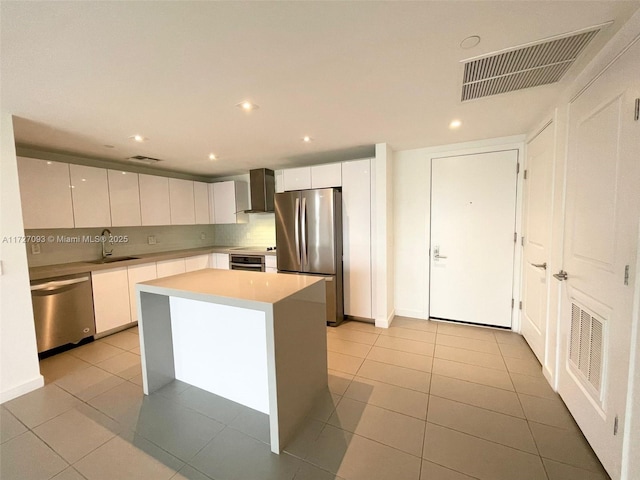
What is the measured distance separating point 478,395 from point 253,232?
4.17 metres

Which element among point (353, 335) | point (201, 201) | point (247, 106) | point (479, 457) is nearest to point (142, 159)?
point (201, 201)

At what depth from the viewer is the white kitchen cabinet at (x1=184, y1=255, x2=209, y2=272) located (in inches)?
168

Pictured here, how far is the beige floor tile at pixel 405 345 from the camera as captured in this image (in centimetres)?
272

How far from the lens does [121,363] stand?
8.57 ft

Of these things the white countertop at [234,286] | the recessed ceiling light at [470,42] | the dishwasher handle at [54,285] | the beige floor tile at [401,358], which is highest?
the recessed ceiling light at [470,42]

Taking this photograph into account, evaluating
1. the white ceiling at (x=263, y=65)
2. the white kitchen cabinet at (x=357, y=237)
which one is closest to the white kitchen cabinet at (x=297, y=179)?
the white kitchen cabinet at (x=357, y=237)

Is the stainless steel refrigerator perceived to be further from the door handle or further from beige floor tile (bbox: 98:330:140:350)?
the door handle

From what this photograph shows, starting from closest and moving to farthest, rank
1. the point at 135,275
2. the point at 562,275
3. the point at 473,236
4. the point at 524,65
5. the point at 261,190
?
the point at 524,65 → the point at 562,275 → the point at 473,236 → the point at 135,275 → the point at 261,190

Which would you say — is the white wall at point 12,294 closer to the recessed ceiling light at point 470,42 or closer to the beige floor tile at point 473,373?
the recessed ceiling light at point 470,42

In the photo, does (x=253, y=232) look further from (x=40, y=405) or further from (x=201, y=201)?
(x=40, y=405)

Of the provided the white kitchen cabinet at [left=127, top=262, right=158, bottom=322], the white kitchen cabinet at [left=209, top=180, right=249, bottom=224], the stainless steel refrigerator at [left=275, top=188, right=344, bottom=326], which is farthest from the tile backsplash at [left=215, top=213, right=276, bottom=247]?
the white kitchen cabinet at [left=127, top=262, right=158, bottom=322]

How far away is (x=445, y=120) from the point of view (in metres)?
2.42

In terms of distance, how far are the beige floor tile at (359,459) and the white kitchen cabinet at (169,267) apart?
3308 mm

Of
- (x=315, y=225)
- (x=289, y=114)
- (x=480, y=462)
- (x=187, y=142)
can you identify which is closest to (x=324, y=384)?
(x=480, y=462)
